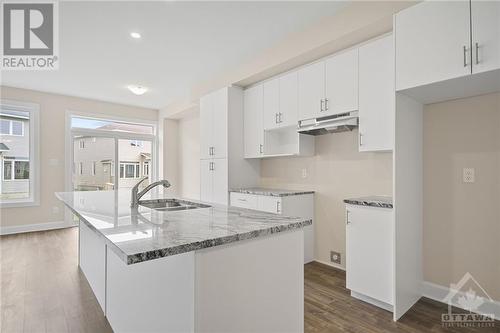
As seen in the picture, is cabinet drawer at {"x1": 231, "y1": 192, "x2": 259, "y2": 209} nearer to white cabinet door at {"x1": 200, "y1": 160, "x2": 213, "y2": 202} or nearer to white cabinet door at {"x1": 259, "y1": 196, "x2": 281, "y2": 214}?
white cabinet door at {"x1": 259, "y1": 196, "x2": 281, "y2": 214}

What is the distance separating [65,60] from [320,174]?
3.78 meters

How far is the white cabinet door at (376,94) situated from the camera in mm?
2301

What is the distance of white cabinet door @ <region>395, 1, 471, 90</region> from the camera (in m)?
1.73

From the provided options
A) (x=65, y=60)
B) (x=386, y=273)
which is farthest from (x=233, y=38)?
(x=386, y=273)

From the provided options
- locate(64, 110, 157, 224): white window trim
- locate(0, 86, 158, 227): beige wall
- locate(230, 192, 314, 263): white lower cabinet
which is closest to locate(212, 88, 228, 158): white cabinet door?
locate(230, 192, 314, 263): white lower cabinet

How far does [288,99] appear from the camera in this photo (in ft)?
10.6

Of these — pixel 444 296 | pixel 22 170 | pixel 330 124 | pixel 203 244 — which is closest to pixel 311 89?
pixel 330 124

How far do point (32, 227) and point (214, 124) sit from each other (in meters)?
4.01

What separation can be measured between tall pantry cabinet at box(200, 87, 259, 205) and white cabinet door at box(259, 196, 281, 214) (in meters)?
0.68

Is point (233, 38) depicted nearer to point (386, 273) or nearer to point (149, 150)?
point (386, 273)

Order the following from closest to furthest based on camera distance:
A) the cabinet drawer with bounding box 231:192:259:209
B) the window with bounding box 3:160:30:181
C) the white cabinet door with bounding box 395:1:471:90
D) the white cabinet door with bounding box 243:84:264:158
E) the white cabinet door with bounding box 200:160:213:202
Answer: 1. the white cabinet door with bounding box 395:1:471:90
2. the cabinet drawer with bounding box 231:192:259:209
3. the white cabinet door with bounding box 243:84:264:158
4. the white cabinet door with bounding box 200:160:213:202
5. the window with bounding box 3:160:30:181

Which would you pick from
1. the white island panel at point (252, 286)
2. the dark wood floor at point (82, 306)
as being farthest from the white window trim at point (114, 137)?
the white island panel at point (252, 286)

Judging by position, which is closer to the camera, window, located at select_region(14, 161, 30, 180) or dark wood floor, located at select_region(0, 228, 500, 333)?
dark wood floor, located at select_region(0, 228, 500, 333)

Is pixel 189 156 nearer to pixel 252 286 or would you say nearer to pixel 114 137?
pixel 114 137
